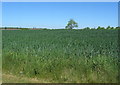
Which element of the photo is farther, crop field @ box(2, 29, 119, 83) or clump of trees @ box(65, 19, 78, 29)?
clump of trees @ box(65, 19, 78, 29)

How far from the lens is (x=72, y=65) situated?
903 cm

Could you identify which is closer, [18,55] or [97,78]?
[97,78]

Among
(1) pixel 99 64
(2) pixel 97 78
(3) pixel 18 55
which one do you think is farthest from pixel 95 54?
(3) pixel 18 55

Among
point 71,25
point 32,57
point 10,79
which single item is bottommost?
point 10,79

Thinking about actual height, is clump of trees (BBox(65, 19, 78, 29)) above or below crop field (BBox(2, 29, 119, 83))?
above

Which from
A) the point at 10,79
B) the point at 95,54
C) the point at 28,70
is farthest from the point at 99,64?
the point at 10,79

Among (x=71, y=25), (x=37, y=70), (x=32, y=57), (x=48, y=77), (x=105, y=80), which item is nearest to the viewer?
(x=105, y=80)

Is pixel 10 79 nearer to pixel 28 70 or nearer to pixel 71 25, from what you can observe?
pixel 28 70

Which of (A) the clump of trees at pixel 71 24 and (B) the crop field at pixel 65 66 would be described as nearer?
(B) the crop field at pixel 65 66

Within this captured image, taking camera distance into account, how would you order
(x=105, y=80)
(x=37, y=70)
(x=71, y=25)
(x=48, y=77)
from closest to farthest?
(x=105, y=80) → (x=48, y=77) → (x=37, y=70) → (x=71, y=25)

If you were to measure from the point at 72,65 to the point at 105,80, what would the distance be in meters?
1.67

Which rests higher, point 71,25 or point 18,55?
point 71,25

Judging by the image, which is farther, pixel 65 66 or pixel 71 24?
pixel 71 24

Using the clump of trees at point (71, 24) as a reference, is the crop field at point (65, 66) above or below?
below
